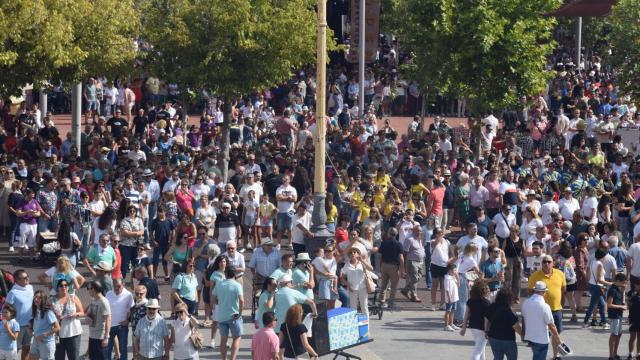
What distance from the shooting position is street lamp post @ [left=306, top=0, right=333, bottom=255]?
70.2 ft

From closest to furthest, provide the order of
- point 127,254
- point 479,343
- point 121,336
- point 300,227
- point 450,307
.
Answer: point 479,343, point 121,336, point 450,307, point 127,254, point 300,227

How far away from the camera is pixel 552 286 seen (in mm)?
19562

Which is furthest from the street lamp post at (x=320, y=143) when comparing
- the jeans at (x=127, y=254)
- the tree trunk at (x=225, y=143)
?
the tree trunk at (x=225, y=143)

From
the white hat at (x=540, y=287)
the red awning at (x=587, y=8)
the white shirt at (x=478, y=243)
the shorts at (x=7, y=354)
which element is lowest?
the shorts at (x=7, y=354)

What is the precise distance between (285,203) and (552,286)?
7558 mm

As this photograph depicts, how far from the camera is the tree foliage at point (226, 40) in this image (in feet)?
97.2

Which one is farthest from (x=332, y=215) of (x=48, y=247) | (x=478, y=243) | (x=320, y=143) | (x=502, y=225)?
(x=48, y=247)

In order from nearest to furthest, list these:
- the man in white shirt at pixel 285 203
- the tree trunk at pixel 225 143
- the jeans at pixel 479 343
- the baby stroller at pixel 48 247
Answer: the jeans at pixel 479 343 → the baby stroller at pixel 48 247 → the man in white shirt at pixel 285 203 → the tree trunk at pixel 225 143

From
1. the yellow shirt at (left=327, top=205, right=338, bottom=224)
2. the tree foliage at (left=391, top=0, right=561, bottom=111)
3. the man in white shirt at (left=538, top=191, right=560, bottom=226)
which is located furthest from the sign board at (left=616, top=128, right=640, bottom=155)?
the yellow shirt at (left=327, top=205, right=338, bottom=224)

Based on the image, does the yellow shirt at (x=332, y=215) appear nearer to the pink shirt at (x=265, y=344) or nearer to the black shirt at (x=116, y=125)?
the pink shirt at (x=265, y=344)

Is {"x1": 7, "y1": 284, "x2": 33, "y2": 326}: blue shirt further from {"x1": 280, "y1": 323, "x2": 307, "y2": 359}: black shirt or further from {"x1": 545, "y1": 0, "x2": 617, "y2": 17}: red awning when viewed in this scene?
{"x1": 545, "y1": 0, "x2": 617, "y2": 17}: red awning

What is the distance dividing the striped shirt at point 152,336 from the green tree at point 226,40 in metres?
13.2

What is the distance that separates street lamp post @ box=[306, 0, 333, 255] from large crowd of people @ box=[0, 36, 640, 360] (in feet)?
2.11

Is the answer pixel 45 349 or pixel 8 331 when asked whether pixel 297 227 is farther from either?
pixel 8 331
